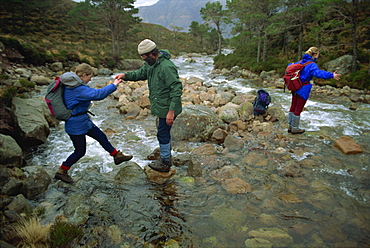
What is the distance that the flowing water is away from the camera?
8.12ft

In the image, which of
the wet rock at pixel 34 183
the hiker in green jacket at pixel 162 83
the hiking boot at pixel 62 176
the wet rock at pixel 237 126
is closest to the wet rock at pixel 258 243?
the hiker in green jacket at pixel 162 83

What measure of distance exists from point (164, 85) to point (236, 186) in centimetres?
216

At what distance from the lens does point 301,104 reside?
5398 millimetres

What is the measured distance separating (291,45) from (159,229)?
962 inches

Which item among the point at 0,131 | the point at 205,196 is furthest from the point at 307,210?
the point at 0,131

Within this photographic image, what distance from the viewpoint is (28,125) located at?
5219mm

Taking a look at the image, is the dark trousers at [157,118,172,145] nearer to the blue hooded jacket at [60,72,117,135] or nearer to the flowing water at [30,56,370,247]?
the flowing water at [30,56,370,247]

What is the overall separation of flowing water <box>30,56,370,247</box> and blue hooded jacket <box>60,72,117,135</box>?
1.15m

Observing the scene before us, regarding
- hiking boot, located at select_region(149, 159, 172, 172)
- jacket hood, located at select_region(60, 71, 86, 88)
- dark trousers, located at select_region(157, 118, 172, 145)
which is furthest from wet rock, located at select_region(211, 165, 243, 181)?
jacket hood, located at select_region(60, 71, 86, 88)

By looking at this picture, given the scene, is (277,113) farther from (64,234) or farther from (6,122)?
(6,122)

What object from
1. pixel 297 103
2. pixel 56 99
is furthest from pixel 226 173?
pixel 56 99

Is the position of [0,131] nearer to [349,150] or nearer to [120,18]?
[349,150]

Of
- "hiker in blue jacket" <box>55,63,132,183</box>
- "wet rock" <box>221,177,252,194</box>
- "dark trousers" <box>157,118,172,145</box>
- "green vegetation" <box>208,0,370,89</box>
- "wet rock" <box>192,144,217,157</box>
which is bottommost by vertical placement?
"wet rock" <box>192,144,217,157</box>

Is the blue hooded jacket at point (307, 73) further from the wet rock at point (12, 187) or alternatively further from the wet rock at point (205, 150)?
the wet rock at point (12, 187)
